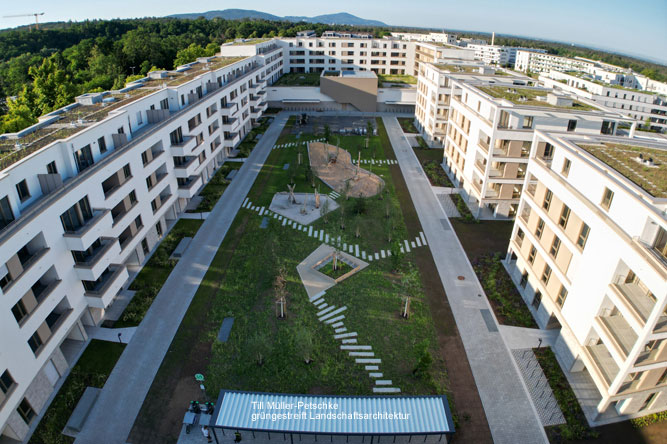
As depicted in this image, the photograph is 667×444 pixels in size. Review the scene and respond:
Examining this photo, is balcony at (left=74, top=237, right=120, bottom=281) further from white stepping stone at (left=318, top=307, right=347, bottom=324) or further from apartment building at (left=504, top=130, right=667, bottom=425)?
apartment building at (left=504, top=130, right=667, bottom=425)

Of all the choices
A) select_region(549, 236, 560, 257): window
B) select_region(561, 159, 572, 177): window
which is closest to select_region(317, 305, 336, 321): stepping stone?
select_region(549, 236, 560, 257): window

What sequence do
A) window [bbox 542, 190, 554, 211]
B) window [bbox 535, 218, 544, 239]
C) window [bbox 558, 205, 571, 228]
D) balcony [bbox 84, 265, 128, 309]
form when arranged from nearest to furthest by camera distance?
balcony [bbox 84, 265, 128, 309], window [bbox 558, 205, 571, 228], window [bbox 542, 190, 554, 211], window [bbox 535, 218, 544, 239]

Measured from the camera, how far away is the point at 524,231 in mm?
36531

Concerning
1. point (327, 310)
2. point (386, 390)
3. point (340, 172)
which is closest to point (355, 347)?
point (386, 390)

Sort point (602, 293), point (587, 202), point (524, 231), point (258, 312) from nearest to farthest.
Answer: point (602, 293) → point (587, 202) → point (258, 312) → point (524, 231)

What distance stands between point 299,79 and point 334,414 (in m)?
104

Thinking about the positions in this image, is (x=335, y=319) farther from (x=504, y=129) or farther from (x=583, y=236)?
(x=504, y=129)

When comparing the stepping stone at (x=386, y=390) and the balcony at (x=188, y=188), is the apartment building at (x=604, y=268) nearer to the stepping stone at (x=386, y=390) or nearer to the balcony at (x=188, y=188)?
the stepping stone at (x=386, y=390)

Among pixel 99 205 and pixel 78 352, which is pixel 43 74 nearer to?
pixel 99 205

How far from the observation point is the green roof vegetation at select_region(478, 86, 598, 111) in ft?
149

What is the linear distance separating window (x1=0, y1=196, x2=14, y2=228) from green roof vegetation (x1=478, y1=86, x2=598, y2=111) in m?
50.0

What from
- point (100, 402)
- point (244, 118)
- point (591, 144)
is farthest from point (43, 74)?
point (591, 144)

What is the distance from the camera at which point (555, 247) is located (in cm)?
3155

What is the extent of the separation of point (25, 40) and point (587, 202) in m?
178
